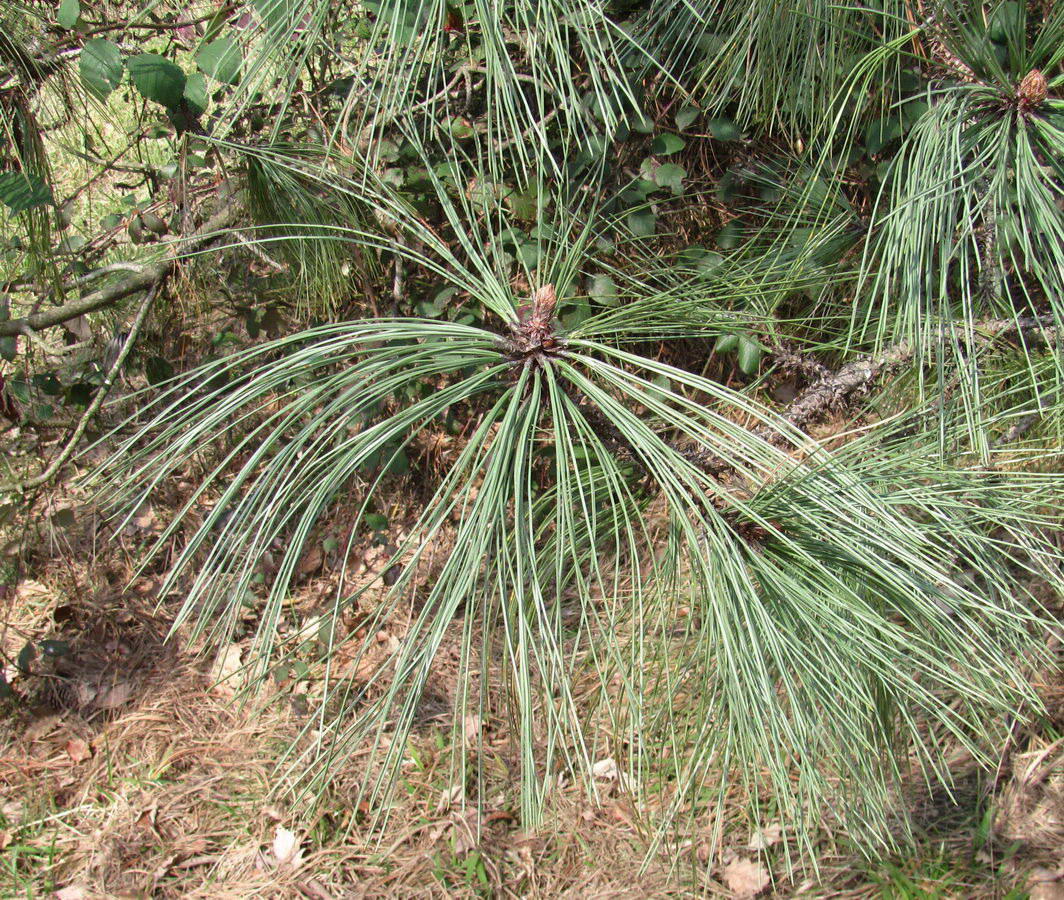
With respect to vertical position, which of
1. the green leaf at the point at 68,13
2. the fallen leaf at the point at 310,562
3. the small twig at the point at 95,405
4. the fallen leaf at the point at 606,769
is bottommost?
the fallen leaf at the point at 606,769

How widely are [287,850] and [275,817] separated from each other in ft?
0.25

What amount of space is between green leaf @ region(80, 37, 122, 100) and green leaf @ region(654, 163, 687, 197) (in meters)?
0.86

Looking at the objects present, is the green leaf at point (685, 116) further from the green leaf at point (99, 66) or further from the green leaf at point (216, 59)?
the green leaf at point (99, 66)

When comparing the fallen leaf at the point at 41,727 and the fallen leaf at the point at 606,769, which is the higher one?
the fallen leaf at the point at 41,727

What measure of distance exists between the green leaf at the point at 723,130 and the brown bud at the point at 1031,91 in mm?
786

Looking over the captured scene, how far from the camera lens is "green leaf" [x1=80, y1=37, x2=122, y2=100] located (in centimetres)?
107

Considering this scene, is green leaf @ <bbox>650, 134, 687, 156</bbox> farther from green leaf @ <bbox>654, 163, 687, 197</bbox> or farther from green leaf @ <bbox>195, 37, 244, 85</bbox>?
green leaf @ <bbox>195, 37, 244, 85</bbox>

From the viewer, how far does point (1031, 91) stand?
0.75 meters

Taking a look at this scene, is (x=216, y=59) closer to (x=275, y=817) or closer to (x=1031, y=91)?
(x=1031, y=91)

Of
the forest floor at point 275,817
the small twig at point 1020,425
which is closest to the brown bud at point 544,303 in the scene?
the small twig at point 1020,425

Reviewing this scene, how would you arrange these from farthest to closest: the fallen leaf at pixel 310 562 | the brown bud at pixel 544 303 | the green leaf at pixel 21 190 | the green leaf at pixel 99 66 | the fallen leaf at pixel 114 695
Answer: the fallen leaf at pixel 310 562, the fallen leaf at pixel 114 695, the green leaf at pixel 99 66, the green leaf at pixel 21 190, the brown bud at pixel 544 303

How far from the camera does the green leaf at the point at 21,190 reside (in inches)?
38.2

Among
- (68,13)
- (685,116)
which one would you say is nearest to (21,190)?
(68,13)

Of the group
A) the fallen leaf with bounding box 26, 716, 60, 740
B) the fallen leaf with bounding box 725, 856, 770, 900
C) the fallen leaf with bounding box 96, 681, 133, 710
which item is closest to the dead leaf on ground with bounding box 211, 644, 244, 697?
the fallen leaf with bounding box 96, 681, 133, 710
